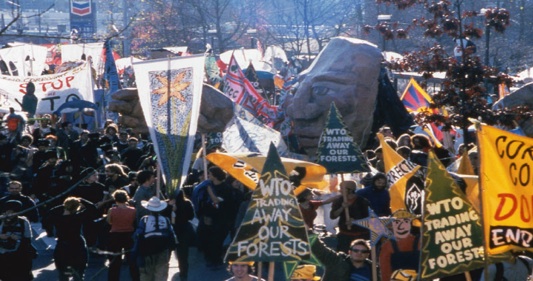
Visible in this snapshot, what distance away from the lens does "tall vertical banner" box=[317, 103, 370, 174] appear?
13.4m

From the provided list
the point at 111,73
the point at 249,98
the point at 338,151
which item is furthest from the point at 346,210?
the point at 111,73

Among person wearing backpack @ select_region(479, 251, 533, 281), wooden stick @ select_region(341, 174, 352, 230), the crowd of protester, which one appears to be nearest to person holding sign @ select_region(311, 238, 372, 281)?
the crowd of protester

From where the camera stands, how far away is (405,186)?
12.2m

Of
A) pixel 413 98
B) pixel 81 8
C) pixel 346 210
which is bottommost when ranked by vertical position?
pixel 346 210

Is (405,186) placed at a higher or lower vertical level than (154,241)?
higher

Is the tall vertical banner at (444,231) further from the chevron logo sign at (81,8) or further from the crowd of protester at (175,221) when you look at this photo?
the chevron logo sign at (81,8)

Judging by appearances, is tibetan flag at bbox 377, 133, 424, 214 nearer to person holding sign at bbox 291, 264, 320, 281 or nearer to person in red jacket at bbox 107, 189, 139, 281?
person holding sign at bbox 291, 264, 320, 281

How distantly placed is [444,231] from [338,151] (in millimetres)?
4167

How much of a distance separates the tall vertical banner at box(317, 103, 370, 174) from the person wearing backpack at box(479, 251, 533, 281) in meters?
3.03

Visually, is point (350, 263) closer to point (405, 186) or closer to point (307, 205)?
point (405, 186)

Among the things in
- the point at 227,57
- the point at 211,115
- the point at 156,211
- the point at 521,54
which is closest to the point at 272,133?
the point at 211,115

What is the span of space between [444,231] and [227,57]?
29.6m

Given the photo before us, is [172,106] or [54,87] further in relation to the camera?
[54,87]

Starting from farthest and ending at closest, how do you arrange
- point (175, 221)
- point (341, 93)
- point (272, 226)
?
point (341, 93), point (175, 221), point (272, 226)
